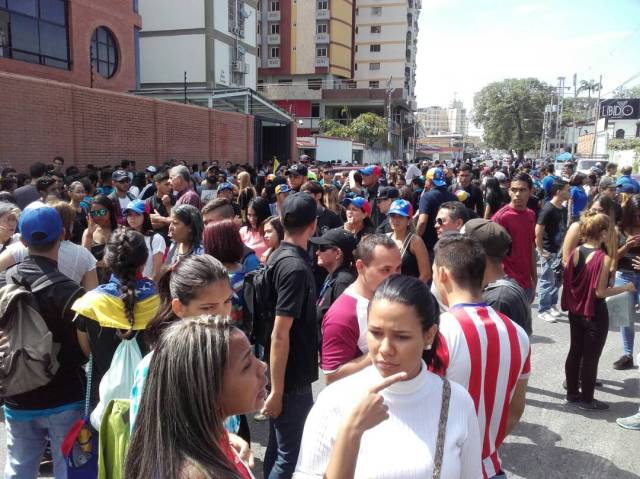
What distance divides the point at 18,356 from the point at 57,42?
18736 mm

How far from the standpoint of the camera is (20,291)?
2.61m

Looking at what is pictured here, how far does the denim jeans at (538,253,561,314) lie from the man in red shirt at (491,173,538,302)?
7.10 feet

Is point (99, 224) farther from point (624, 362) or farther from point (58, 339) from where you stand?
point (624, 362)

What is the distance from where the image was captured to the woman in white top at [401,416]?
1.65m

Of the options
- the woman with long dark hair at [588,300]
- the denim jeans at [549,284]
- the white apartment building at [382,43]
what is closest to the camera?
the woman with long dark hair at [588,300]

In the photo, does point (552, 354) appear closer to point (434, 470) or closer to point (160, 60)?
point (434, 470)

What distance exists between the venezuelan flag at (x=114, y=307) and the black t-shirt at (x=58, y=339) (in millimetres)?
125

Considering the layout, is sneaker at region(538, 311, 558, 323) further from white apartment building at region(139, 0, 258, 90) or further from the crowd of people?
white apartment building at region(139, 0, 258, 90)

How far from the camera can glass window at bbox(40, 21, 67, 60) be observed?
57.2 ft

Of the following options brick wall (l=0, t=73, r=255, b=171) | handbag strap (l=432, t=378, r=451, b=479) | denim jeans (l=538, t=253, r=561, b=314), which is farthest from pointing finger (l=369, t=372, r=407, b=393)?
brick wall (l=0, t=73, r=255, b=171)

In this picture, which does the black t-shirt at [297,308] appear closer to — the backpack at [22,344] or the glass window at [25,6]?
Result: the backpack at [22,344]

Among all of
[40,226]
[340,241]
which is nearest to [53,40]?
[40,226]

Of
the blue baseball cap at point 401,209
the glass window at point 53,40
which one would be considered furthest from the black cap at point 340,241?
the glass window at point 53,40

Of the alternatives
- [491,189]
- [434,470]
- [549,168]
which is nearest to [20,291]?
[434,470]
